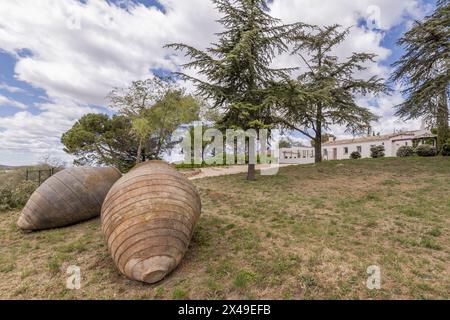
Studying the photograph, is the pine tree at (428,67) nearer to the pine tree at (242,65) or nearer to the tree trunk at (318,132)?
the tree trunk at (318,132)

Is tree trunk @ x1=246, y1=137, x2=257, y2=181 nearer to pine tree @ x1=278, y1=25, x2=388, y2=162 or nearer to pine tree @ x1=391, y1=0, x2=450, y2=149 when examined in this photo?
pine tree @ x1=278, y1=25, x2=388, y2=162

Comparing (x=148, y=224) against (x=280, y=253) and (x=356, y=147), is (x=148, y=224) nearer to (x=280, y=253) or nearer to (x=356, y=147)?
(x=280, y=253)

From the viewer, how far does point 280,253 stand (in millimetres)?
3578

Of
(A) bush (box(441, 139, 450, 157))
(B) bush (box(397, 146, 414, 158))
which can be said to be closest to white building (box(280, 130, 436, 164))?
(B) bush (box(397, 146, 414, 158))

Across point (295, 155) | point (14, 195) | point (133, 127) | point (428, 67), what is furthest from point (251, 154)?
point (295, 155)

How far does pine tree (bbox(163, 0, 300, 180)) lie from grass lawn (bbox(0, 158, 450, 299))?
422 cm

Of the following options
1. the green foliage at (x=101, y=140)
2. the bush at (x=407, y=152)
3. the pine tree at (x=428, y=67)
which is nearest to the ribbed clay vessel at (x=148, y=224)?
the pine tree at (x=428, y=67)

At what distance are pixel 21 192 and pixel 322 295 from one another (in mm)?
9197

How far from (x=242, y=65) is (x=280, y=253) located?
771 centimetres

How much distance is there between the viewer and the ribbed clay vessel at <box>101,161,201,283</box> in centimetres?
279

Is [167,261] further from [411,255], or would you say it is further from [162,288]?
[411,255]

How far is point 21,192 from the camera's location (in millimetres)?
7457

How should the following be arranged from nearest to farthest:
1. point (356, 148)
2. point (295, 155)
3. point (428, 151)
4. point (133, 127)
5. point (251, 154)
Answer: point (251, 154)
point (428, 151)
point (133, 127)
point (356, 148)
point (295, 155)
